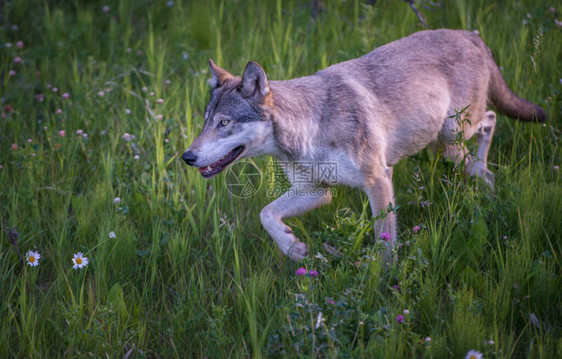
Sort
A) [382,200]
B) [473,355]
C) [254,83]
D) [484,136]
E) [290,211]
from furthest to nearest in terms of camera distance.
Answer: [484,136], [290,211], [382,200], [254,83], [473,355]

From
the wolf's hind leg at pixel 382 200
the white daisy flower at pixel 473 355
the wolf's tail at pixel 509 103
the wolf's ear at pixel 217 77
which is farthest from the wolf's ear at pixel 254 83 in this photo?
the wolf's tail at pixel 509 103

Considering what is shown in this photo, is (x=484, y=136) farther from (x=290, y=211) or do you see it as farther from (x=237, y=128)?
(x=237, y=128)

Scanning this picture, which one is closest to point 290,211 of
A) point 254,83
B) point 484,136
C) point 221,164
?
point 221,164

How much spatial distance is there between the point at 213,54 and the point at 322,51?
1.54 m

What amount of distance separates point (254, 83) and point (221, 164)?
0.69m

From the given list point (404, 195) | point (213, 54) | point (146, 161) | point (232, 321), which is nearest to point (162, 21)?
point (213, 54)

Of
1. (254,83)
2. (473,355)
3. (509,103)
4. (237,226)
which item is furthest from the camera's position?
(509,103)

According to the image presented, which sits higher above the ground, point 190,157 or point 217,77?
point 217,77

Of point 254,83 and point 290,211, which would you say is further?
point 290,211

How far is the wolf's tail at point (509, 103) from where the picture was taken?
4855mm

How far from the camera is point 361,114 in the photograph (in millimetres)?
4246

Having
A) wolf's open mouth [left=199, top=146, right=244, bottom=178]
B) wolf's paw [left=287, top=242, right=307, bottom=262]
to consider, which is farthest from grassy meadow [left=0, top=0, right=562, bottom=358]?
wolf's open mouth [left=199, top=146, right=244, bottom=178]

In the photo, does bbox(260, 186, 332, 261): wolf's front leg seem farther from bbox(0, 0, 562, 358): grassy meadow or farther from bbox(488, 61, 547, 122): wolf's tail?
bbox(488, 61, 547, 122): wolf's tail

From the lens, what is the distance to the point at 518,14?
677 centimetres
